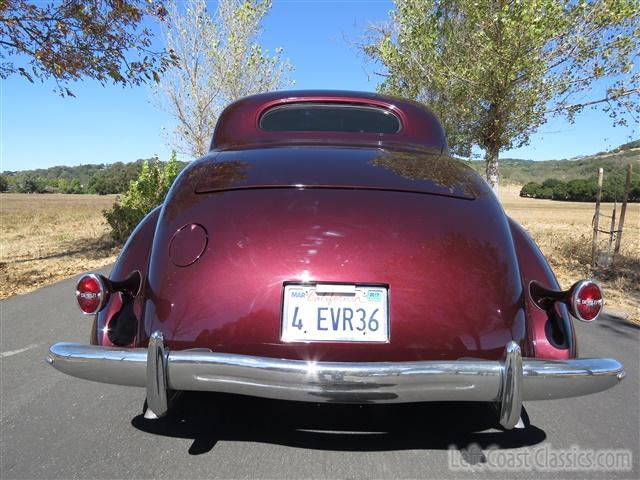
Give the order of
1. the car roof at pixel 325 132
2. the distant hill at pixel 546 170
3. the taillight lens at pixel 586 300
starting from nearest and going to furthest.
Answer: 1. the taillight lens at pixel 586 300
2. the car roof at pixel 325 132
3. the distant hill at pixel 546 170

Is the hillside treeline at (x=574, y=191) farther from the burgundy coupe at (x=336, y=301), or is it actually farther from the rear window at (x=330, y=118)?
the burgundy coupe at (x=336, y=301)

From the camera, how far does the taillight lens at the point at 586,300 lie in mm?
2082

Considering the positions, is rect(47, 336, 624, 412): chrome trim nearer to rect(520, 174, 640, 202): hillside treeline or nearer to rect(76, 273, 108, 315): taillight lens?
rect(76, 273, 108, 315): taillight lens

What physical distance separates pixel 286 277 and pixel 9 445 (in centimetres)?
176

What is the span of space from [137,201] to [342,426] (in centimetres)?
1100

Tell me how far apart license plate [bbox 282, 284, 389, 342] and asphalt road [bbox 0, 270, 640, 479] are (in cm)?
68

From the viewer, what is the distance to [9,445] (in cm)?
240

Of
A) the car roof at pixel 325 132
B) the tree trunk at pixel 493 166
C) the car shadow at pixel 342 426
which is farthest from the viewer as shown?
the tree trunk at pixel 493 166

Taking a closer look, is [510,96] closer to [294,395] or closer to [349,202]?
[349,202]

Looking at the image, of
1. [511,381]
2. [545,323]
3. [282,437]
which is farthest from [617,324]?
[282,437]

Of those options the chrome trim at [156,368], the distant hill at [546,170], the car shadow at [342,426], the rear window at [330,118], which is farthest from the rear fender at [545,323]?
the distant hill at [546,170]

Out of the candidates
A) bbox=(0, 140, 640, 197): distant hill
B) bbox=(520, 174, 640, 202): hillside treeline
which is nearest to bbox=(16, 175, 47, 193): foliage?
bbox=(0, 140, 640, 197): distant hill

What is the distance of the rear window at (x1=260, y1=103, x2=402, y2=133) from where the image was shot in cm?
311

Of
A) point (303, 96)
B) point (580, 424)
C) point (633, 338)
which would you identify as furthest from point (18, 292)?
point (633, 338)
